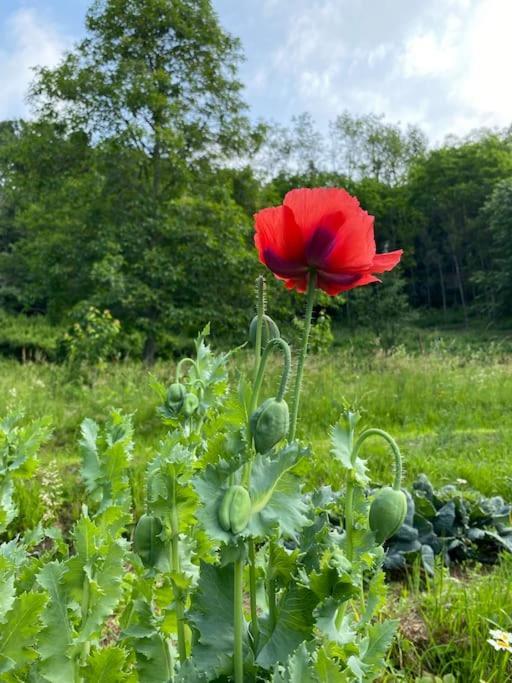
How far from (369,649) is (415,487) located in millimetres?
2286

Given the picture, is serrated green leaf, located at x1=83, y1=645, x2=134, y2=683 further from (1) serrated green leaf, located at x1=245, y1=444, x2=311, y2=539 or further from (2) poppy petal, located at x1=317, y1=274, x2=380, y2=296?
(2) poppy petal, located at x1=317, y1=274, x2=380, y2=296

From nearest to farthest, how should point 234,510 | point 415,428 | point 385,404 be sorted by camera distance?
point 234,510 → point 415,428 → point 385,404

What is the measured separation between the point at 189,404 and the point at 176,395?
3 cm

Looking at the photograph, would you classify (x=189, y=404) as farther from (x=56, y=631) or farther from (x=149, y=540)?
(x=56, y=631)

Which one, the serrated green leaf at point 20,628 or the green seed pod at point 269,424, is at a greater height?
the green seed pod at point 269,424

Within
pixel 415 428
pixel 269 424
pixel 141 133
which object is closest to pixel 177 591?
pixel 269 424

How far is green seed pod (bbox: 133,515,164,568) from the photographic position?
0.88 metres

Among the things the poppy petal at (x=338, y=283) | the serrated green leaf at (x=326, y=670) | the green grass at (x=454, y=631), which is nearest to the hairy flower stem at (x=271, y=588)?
the serrated green leaf at (x=326, y=670)

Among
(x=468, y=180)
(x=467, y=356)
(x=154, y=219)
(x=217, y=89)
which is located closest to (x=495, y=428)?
(x=467, y=356)

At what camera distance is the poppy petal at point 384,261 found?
0.77 metres

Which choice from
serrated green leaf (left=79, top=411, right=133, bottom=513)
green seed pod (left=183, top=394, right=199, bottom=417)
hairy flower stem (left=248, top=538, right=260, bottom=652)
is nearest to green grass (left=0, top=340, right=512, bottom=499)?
green seed pod (left=183, top=394, right=199, bottom=417)

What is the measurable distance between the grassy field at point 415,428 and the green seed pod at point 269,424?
56 centimetres

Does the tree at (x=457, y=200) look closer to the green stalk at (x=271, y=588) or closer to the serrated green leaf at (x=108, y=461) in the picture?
the serrated green leaf at (x=108, y=461)

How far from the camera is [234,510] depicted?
61 cm
